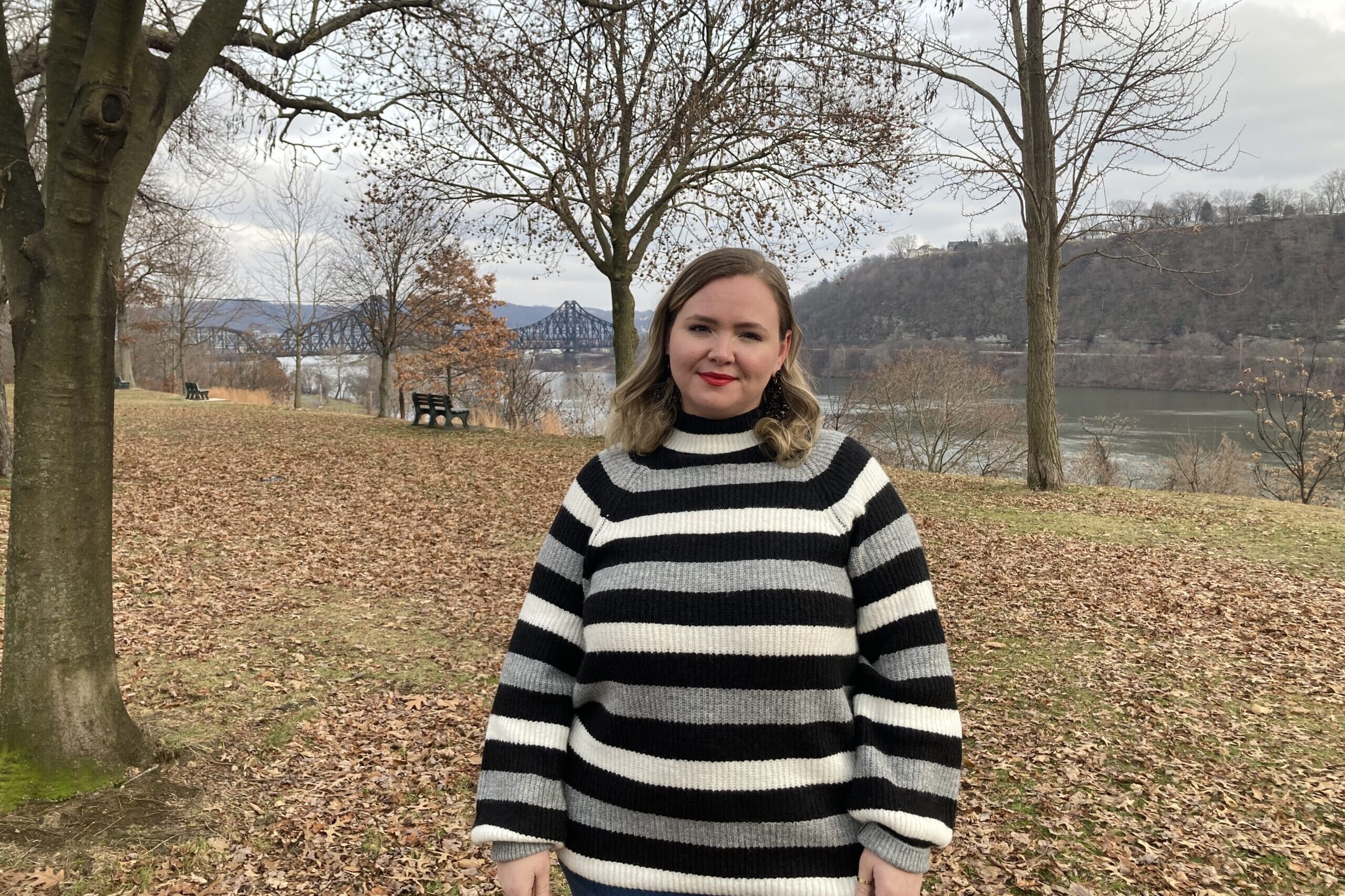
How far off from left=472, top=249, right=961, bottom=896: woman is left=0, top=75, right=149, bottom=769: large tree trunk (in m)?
2.80

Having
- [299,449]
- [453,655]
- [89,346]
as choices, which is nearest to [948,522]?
[453,655]

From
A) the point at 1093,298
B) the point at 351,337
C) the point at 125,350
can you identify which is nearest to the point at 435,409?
the point at 125,350

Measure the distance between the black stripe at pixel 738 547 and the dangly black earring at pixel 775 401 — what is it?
0.95ft

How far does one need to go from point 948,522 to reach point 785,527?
8912 mm

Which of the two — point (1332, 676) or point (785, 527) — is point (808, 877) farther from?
point (1332, 676)

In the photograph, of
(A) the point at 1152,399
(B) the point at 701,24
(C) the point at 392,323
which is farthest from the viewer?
(A) the point at 1152,399

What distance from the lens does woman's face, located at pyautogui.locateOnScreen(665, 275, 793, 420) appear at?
160 cm

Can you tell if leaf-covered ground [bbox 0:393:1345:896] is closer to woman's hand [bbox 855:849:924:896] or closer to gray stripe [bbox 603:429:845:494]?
woman's hand [bbox 855:849:924:896]

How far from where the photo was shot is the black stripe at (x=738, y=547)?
149 centimetres

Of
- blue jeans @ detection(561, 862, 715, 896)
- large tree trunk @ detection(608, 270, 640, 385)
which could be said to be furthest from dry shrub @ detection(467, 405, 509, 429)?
blue jeans @ detection(561, 862, 715, 896)

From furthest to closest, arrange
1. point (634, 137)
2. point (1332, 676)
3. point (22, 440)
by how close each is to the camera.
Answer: point (634, 137), point (1332, 676), point (22, 440)

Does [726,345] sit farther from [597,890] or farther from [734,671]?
[597,890]

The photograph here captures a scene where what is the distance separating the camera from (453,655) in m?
5.58

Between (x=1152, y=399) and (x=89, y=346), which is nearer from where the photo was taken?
(x=89, y=346)
